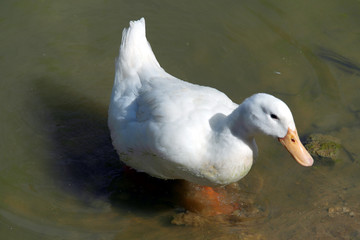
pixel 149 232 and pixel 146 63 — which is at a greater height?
pixel 146 63

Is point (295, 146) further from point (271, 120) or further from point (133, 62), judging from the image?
point (133, 62)

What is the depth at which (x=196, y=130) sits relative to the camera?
421 centimetres

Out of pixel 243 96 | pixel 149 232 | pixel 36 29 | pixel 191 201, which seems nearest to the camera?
pixel 149 232

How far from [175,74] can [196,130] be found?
2359 mm

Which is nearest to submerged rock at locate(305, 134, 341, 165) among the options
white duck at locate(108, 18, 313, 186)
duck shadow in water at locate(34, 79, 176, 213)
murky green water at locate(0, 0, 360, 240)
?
murky green water at locate(0, 0, 360, 240)

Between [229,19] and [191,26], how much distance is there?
24.2 inches

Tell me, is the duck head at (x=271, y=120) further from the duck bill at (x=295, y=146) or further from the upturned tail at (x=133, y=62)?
the upturned tail at (x=133, y=62)

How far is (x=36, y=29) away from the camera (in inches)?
268

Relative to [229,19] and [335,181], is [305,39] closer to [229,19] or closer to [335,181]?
[229,19]

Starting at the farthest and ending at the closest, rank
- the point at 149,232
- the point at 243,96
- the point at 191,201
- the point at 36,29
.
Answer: the point at 36,29 < the point at 243,96 < the point at 191,201 < the point at 149,232

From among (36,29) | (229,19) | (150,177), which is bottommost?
(150,177)

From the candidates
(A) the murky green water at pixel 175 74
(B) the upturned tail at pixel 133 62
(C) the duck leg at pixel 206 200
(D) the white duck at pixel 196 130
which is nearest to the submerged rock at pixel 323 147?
(A) the murky green water at pixel 175 74

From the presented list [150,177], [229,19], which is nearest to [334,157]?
[150,177]

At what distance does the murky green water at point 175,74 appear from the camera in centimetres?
479
